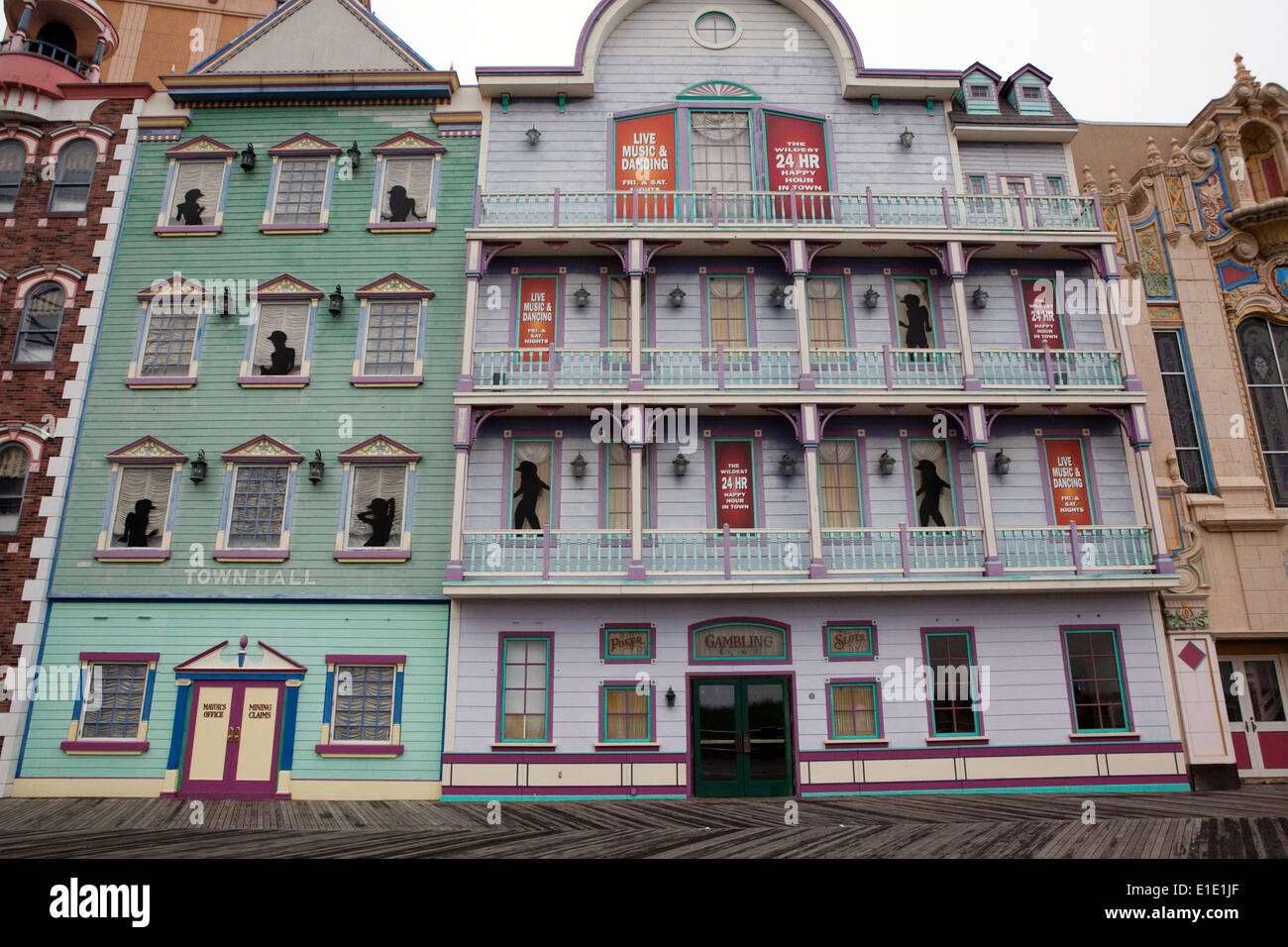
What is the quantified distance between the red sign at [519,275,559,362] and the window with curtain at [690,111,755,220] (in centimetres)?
408

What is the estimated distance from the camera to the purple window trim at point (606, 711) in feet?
50.7

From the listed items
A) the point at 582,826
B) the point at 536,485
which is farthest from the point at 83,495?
the point at 582,826

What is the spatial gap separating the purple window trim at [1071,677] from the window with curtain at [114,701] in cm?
1887

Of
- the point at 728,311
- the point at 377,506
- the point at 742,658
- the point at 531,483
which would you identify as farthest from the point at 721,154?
the point at 742,658

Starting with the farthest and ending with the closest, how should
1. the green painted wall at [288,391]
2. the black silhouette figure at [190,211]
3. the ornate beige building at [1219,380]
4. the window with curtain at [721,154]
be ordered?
the black silhouette figure at [190,211]
the window with curtain at [721,154]
the green painted wall at [288,391]
the ornate beige building at [1219,380]

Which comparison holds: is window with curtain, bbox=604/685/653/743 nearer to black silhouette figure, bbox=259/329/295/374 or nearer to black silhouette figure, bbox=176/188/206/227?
black silhouette figure, bbox=259/329/295/374

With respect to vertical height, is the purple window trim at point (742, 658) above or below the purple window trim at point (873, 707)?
above

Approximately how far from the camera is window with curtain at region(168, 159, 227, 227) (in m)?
18.9

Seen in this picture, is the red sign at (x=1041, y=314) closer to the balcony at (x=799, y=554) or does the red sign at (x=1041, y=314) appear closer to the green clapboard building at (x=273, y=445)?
the balcony at (x=799, y=554)

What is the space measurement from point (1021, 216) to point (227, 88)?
1943 centimetres

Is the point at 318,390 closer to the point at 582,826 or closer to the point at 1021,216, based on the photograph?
the point at 582,826

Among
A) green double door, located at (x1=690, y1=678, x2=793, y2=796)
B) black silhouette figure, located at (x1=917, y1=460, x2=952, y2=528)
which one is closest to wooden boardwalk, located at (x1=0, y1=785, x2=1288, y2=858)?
green double door, located at (x1=690, y1=678, x2=793, y2=796)

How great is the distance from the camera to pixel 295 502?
665 inches

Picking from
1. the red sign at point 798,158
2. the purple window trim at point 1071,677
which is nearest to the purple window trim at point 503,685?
the purple window trim at point 1071,677
